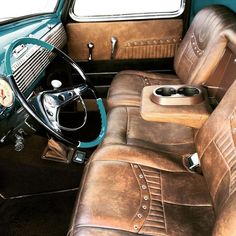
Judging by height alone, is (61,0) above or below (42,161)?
above

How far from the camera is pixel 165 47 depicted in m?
2.55

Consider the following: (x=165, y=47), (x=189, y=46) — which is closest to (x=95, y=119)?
(x=165, y=47)

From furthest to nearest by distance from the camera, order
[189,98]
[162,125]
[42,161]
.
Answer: [42,161] → [162,125] → [189,98]

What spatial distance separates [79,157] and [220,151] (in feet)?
2.72

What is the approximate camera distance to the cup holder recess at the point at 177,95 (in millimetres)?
1605

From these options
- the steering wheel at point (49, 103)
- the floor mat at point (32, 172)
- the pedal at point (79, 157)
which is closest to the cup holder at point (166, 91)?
the steering wheel at point (49, 103)

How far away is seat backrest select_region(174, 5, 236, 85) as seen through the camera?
1.79 m

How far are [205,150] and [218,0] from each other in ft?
4.17

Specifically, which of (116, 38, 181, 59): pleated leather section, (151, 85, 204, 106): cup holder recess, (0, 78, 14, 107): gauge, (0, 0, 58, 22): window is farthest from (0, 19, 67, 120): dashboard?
(151, 85, 204, 106): cup holder recess

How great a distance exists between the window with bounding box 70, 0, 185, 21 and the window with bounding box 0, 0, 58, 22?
0.17 m

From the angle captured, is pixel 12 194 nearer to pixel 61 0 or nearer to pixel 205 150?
pixel 205 150

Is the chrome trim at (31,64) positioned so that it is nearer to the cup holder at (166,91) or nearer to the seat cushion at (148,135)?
the seat cushion at (148,135)

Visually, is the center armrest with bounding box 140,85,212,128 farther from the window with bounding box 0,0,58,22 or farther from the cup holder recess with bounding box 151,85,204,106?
the window with bounding box 0,0,58,22

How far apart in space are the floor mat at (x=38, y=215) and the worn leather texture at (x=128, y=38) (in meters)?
1.08
